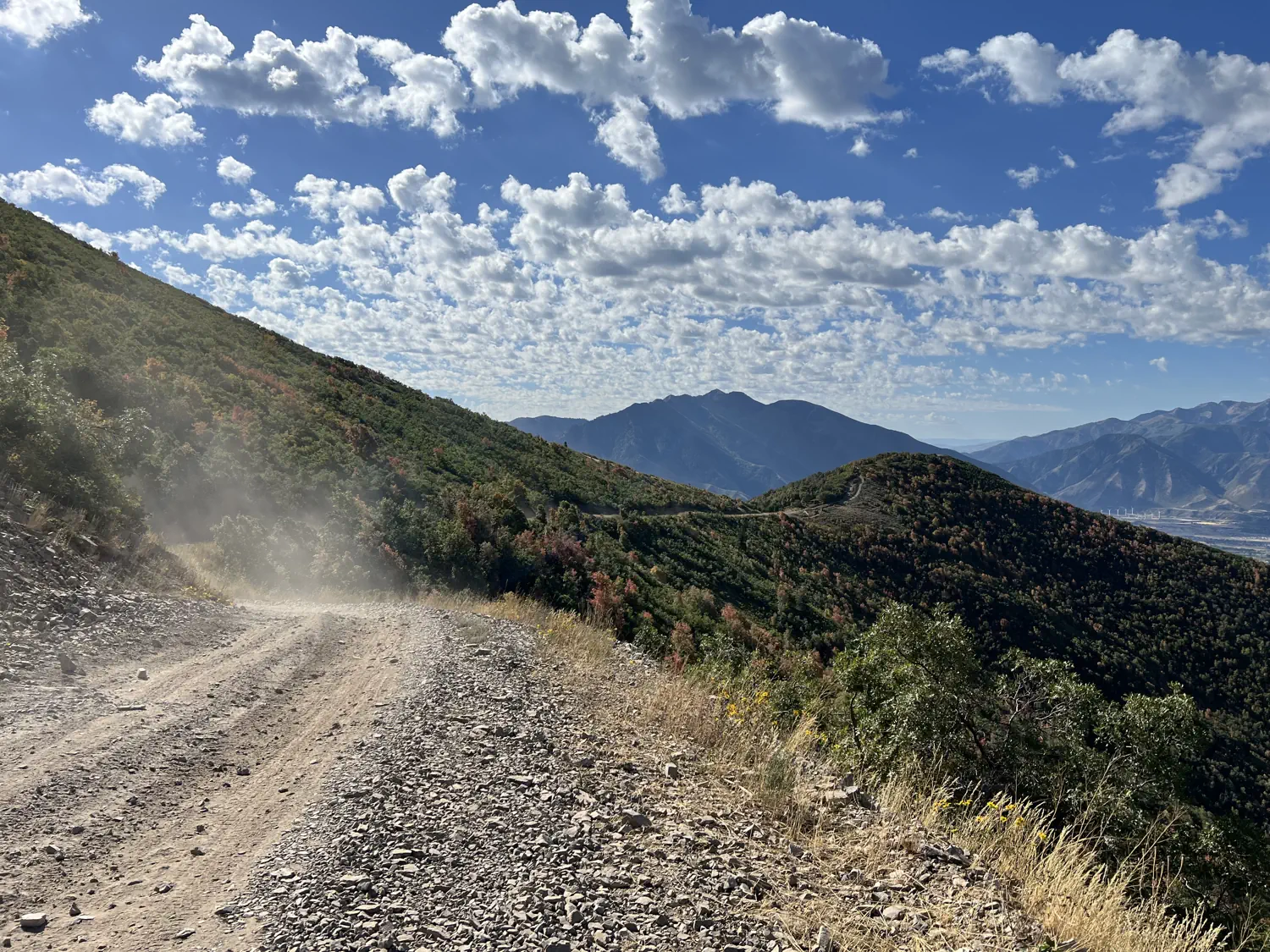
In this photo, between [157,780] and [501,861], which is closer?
[501,861]

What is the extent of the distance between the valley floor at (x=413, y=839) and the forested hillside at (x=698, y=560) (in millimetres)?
3204

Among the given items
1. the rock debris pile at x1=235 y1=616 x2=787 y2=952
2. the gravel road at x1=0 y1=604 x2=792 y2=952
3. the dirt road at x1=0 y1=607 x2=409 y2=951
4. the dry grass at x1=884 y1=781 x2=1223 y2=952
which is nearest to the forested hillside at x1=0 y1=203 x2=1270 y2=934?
the dry grass at x1=884 y1=781 x2=1223 y2=952

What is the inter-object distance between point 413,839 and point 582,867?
1448 mm

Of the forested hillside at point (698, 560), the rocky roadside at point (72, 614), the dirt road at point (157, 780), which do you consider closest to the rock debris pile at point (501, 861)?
the dirt road at point (157, 780)

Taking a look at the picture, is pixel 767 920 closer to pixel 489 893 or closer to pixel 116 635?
pixel 489 893

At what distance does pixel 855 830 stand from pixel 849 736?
5092mm

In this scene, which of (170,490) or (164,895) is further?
(170,490)

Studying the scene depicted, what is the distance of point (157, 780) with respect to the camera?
19.6 ft

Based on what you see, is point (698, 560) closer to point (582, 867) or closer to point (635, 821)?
point (635, 821)

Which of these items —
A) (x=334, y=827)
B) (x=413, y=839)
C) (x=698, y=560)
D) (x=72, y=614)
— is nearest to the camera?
(x=413, y=839)

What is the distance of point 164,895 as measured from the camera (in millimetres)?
4293

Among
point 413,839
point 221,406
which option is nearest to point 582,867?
point 413,839

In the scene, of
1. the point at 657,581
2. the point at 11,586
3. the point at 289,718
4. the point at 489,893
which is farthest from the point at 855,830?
the point at 657,581

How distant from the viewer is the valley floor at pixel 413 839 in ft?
13.4
